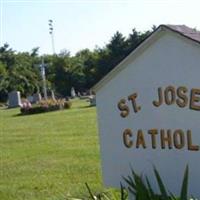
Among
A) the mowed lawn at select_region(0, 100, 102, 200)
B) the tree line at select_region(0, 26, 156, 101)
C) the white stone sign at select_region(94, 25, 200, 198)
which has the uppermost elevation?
the tree line at select_region(0, 26, 156, 101)

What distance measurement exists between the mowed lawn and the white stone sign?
175 centimetres

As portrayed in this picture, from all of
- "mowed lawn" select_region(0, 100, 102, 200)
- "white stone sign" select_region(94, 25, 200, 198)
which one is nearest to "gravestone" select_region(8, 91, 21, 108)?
"mowed lawn" select_region(0, 100, 102, 200)

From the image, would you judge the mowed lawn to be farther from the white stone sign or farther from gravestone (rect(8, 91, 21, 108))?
gravestone (rect(8, 91, 21, 108))

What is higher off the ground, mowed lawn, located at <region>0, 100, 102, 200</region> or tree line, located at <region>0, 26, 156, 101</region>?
tree line, located at <region>0, 26, 156, 101</region>

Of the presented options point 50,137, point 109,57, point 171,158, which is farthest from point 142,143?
point 109,57

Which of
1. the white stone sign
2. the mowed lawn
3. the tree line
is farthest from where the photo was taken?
the tree line

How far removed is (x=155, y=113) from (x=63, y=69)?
78363mm

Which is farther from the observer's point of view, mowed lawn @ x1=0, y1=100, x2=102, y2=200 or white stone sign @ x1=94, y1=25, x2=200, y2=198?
mowed lawn @ x1=0, y1=100, x2=102, y2=200

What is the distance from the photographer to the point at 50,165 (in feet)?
40.3

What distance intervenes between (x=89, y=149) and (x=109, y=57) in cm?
6402

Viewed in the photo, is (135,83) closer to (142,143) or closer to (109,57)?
(142,143)

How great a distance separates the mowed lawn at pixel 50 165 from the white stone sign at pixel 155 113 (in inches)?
69.1

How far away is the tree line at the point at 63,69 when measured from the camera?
3073 inches

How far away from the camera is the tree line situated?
7806 cm
